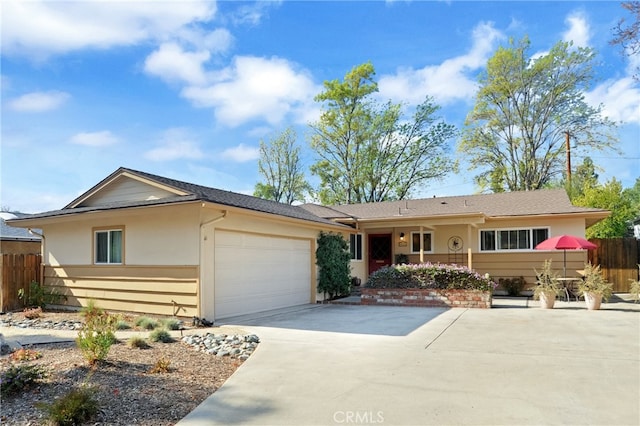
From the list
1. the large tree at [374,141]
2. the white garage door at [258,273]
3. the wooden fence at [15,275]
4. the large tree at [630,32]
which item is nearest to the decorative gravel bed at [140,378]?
the white garage door at [258,273]

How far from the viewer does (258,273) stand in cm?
1077

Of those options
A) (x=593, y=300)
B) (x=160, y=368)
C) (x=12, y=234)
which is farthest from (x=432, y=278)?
(x=12, y=234)

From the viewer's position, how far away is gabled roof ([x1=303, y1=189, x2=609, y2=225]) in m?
14.2

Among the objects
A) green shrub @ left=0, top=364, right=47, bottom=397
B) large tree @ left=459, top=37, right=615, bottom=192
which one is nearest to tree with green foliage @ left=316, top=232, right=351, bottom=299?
green shrub @ left=0, top=364, right=47, bottom=397

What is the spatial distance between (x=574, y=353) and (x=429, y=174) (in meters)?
25.6

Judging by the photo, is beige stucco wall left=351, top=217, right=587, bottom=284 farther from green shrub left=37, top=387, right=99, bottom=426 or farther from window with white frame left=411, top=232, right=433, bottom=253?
green shrub left=37, top=387, right=99, bottom=426

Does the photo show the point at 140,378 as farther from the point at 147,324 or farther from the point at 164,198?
the point at 164,198

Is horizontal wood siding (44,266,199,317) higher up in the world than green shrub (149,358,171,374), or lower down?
higher up

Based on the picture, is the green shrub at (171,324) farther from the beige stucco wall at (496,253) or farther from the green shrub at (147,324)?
the beige stucco wall at (496,253)

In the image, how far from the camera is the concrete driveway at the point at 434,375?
12.6ft

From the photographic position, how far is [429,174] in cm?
3100

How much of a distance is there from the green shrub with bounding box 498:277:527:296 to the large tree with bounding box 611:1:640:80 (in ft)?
31.2

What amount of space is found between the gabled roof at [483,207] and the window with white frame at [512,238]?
0.76 m

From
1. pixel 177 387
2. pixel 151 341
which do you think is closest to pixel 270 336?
pixel 151 341
